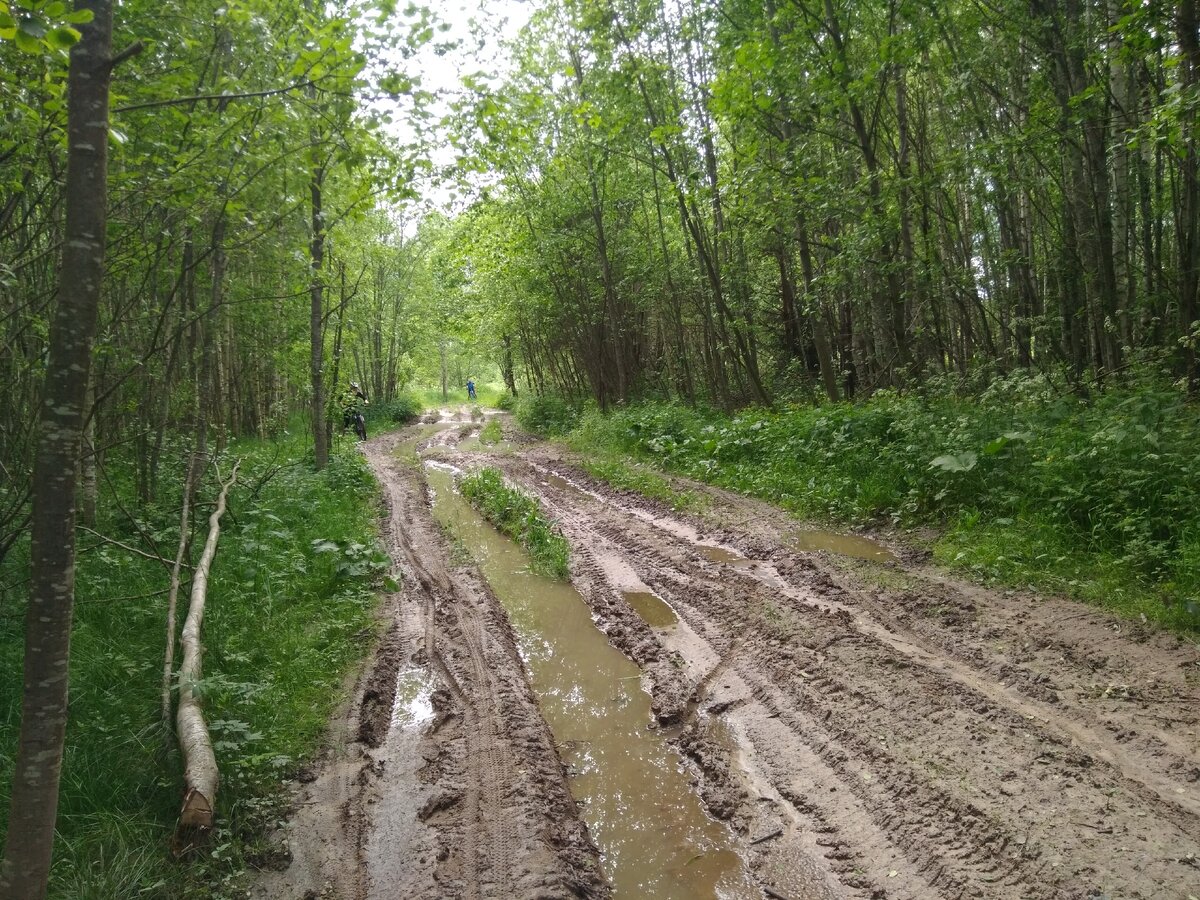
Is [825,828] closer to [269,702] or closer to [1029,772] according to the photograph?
[1029,772]

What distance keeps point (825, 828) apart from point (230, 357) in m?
14.9

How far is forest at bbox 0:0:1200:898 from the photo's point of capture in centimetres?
364

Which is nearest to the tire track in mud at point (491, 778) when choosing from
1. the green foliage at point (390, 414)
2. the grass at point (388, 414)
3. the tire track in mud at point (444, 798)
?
the tire track in mud at point (444, 798)

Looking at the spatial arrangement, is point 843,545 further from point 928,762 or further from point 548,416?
point 548,416

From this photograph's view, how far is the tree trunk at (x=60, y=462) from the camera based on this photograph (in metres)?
2.43

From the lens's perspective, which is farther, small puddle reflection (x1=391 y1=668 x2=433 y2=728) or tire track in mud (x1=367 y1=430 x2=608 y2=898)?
→ small puddle reflection (x1=391 y1=668 x2=433 y2=728)

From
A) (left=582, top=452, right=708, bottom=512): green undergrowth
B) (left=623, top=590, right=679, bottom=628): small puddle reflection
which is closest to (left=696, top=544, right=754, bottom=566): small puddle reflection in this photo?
(left=623, top=590, right=679, bottom=628): small puddle reflection

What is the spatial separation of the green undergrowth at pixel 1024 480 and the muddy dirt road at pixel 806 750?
1.77 ft

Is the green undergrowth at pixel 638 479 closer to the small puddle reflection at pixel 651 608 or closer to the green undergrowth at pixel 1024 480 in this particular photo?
the green undergrowth at pixel 1024 480

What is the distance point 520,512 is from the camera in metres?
10.4

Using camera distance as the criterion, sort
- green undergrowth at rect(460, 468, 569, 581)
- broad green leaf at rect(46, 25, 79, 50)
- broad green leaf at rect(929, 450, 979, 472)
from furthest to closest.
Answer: green undergrowth at rect(460, 468, 569, 581), broad green leaf at rect(929, 450, 979, 472), broad green leaf at rect(46, 25, 79, 50)

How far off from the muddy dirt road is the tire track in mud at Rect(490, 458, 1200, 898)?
0.01 m

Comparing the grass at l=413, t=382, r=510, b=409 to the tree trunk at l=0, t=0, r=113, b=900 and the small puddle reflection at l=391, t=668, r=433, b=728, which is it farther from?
the tree trunk at l=0, t=0, r=113, b=900

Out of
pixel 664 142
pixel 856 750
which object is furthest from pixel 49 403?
pixel 664 142
